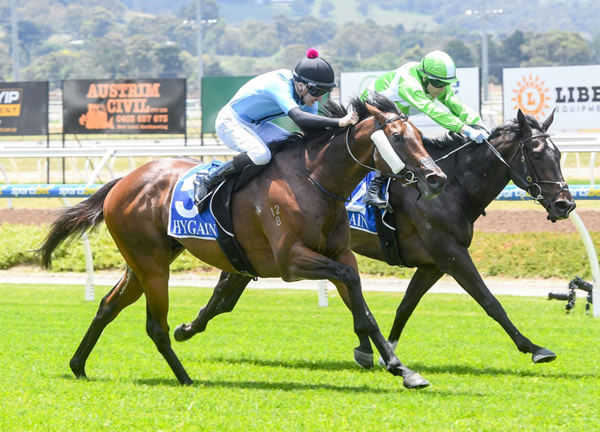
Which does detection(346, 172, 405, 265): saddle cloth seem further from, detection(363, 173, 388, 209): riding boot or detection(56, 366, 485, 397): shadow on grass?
detection(56, 366, 485, 397): shadow on grass

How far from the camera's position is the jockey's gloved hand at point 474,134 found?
687 cm

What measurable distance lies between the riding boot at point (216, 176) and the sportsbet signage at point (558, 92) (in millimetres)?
15627

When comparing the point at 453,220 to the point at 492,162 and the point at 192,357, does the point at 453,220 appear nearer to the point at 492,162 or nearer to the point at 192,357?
the point at 492,162

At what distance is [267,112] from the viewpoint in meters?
6.52

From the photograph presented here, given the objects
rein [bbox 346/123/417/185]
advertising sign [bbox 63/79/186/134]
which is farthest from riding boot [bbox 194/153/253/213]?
advertising sign [bbox 63/79/186/134]

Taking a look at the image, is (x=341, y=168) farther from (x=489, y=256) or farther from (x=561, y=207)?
(x=489, y=256)

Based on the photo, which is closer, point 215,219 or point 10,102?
point 215,219

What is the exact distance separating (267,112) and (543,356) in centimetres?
225

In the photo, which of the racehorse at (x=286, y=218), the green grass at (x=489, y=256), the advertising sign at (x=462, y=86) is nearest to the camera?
the racehorse at (x=286, y=218)

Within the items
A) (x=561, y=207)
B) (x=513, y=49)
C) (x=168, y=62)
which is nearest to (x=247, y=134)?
(x=561, y=207)

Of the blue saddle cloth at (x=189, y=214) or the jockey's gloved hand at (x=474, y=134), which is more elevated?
the jockey's gloved hand at (x=474, y=134)

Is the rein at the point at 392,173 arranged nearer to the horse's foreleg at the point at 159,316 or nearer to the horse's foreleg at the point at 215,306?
the horse's foreleg at the point at 159,316

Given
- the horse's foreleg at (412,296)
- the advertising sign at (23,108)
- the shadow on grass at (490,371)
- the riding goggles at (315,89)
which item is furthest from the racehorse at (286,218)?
the advertising sign at (23,108)

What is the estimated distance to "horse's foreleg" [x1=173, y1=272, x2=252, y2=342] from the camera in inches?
287
